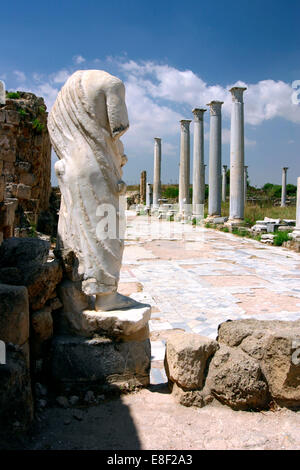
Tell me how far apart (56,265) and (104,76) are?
145 centimetres

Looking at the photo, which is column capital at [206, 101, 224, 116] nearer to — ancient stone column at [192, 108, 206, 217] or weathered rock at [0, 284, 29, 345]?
ancient stone column at [192, 108, 206, 217]

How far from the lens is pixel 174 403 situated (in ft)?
9.18

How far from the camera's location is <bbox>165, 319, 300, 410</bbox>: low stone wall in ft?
8.71

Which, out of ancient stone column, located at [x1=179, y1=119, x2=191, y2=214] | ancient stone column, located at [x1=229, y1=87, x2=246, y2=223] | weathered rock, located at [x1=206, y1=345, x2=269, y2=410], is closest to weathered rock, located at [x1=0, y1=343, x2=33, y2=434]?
weathered rock, located at [x1=206, y1=345, x2=269, y2=410]

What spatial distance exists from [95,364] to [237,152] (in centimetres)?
1563

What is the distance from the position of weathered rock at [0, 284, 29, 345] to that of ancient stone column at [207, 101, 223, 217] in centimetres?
1810

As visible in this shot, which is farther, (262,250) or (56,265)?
(262,250)

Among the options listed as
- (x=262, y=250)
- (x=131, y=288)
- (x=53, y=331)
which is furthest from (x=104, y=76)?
(x=262, y=250)

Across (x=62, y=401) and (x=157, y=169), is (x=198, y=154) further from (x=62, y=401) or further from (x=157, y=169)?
(x=62, y=401)

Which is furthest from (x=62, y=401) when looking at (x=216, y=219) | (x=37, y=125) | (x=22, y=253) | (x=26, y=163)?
(x=216, y=219)

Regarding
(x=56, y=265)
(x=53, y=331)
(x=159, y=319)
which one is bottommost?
(x=159, y=319)

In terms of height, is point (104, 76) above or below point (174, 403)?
above
